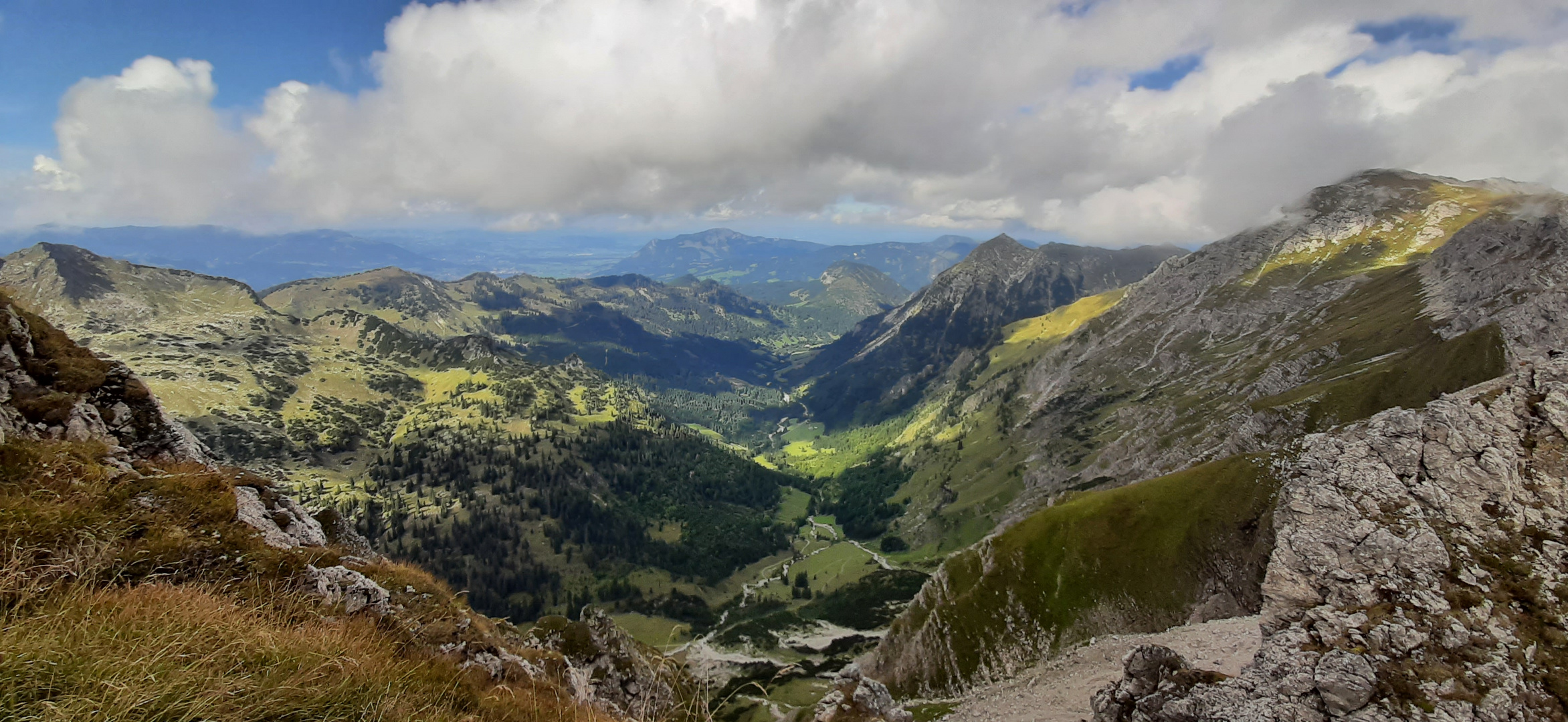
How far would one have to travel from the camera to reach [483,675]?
12.8 m

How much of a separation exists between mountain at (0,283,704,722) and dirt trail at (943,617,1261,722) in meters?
55.3

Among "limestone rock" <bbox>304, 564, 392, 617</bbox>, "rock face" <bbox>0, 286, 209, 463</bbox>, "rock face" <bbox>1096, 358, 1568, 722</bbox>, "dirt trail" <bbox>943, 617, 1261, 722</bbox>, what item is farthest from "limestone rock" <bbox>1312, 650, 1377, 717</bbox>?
"rock face" <bbox>0, 286, 209, 463</bbox>

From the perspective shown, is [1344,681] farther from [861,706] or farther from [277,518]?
[277,518]

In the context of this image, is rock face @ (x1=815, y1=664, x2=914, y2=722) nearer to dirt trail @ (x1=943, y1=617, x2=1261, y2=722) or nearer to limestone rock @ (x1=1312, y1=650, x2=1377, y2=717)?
dirt trail @ (x1=943, y1=617, x2=1261, y2=722)

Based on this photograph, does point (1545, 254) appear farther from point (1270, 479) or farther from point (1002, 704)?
point (1002, 704)

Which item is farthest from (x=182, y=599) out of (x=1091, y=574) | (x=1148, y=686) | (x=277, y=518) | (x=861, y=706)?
(x=1091, y=574)

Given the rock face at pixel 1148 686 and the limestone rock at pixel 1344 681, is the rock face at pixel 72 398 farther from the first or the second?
the rock face at pixel 1148 686

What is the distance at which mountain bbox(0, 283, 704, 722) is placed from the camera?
5102mm

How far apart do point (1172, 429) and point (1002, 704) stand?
12419 centimetres

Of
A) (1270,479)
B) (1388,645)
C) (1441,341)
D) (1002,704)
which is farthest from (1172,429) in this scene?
(1388,645)

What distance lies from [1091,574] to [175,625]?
101172 mm

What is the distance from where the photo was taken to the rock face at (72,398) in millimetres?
18578

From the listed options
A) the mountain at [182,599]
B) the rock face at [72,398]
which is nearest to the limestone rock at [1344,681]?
the mountain at [182,599]

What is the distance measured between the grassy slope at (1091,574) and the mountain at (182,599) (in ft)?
Answer: 266
